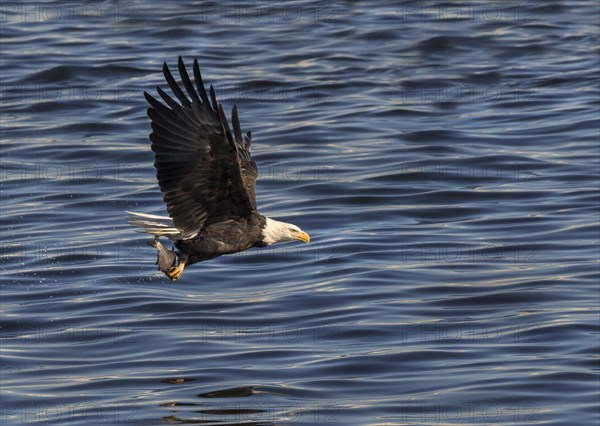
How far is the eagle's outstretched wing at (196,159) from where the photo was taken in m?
11.2

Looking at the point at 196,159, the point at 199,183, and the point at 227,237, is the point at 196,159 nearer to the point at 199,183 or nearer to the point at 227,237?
the point at 199,183

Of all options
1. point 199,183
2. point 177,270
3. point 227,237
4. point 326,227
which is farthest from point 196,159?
point 326,227

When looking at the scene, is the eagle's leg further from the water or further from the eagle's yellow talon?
the water

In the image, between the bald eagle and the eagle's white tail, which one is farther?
the eagle's white tail

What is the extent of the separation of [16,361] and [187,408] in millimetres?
2342

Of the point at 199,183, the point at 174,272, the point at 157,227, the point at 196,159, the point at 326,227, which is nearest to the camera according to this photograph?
the point at 196,159

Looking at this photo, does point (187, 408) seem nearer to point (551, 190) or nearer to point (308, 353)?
point (308, 353)

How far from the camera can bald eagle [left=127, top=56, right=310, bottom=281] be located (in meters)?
11.2

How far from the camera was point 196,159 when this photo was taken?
1131 centimetres

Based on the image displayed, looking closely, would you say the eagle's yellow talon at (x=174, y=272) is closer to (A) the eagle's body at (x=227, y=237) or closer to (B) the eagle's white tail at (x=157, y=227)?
(A) the eagle's body at (x=227, y=237)

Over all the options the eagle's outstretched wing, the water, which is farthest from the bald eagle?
the water

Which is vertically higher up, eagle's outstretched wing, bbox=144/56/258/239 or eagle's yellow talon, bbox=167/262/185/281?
eagle's outstretched wing, bbox=144/56/258/239

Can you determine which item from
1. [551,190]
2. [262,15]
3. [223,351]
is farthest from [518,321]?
[262,15]

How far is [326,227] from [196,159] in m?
7.44
